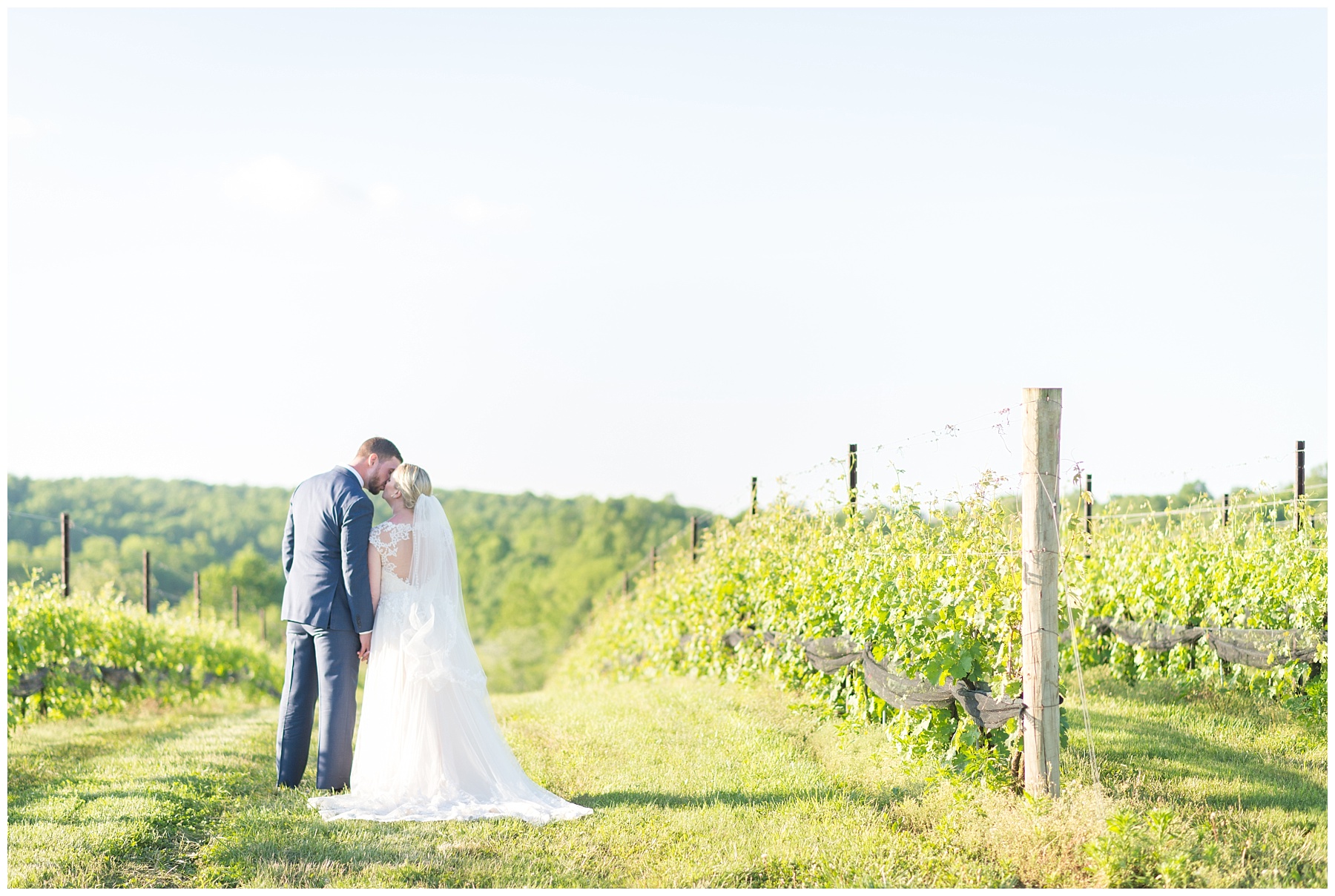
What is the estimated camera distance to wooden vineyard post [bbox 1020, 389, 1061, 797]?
4.95 meters

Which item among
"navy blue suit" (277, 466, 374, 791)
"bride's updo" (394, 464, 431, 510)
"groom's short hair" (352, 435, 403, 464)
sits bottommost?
"navy blue suit" (277, 466, 374, 791)

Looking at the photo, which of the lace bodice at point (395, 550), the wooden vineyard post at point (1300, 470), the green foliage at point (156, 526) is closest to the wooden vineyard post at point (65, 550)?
the lace bodice at point (395, 550)

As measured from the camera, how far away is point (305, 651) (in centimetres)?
612

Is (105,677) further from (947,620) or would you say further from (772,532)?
(947,620)

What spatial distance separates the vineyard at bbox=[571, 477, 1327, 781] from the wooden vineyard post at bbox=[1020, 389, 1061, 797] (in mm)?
194

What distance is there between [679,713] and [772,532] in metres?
2.30

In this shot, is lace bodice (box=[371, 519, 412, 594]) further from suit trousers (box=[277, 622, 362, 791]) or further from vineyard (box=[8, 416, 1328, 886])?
vineyard (box=[8, 416, 1328, 886])

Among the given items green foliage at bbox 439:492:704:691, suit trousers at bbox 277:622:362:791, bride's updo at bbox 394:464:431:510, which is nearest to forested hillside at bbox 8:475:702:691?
green foliage at bbox 439:492:704:691

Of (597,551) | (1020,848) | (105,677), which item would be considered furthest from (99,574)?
(1020,848)

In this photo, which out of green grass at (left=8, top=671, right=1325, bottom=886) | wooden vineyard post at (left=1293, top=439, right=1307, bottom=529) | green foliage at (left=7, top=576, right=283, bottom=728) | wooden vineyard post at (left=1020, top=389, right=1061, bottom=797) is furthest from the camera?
green foliage at (left=7, top=576, right=283, bottom=728)

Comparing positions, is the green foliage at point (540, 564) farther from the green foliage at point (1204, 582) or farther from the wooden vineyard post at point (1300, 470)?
the wooden vineyard post at point (1300, 470)

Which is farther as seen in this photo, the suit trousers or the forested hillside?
the forested hillside

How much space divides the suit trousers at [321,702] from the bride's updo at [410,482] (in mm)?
881

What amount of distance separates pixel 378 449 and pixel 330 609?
0.97 m
